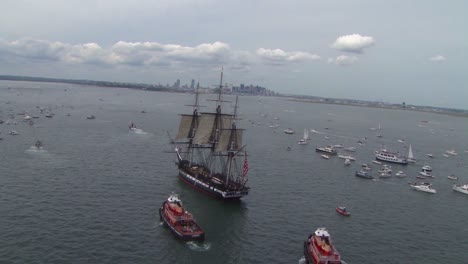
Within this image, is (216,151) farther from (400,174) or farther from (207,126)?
(400,174)

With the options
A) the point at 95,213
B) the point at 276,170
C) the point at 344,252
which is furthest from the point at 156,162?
the point at 344,252

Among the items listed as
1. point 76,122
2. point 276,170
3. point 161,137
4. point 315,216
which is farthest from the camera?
point 76,122

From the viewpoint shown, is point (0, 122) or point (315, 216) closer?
point (315, 216)

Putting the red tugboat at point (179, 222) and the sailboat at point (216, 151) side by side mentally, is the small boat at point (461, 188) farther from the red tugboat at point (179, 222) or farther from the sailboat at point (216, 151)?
the red tugboat at point (179, 222)

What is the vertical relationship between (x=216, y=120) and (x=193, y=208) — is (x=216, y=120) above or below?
above

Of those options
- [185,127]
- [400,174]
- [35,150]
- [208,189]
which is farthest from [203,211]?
[400,174]

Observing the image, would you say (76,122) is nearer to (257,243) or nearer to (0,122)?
(0,122)

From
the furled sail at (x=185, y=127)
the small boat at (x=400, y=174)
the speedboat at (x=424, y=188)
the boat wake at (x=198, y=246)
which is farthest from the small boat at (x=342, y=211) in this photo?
the small boat at (x=400, y=174)
